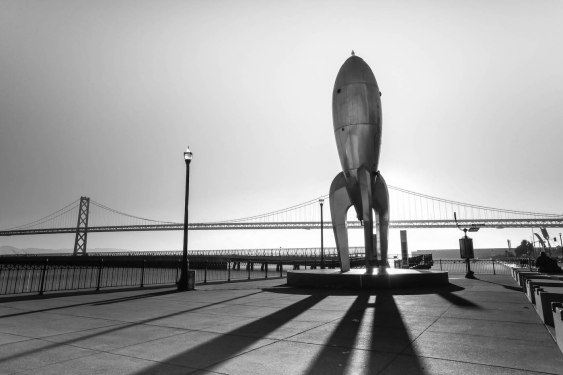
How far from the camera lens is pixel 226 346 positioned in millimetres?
4812

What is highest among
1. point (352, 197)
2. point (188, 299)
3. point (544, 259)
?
point (352, 197)

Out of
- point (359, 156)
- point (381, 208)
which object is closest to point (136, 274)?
point (381, 208)

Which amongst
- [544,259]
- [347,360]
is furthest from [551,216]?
[347,360]

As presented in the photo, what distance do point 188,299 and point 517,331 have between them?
799 cm

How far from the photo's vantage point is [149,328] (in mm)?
6102

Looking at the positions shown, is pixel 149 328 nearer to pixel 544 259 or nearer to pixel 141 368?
pixel 141 368

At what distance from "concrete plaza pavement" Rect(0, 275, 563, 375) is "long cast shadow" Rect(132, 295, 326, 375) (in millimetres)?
14

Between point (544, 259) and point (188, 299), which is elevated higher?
point (544, 259)

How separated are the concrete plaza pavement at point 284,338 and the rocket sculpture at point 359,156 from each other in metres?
5.13

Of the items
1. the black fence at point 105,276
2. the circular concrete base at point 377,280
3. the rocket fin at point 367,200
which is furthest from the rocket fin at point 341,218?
the black fence at point 105,276

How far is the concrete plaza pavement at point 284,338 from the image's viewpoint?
394cm

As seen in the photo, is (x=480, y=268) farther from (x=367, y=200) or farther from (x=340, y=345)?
(x=340, y=345)

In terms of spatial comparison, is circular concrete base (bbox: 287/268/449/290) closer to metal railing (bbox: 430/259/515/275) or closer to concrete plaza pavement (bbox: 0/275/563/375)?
concrete plaza pavement (bbox: 0/275/563/375)

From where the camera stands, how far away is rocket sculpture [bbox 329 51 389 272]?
13.4 metres
